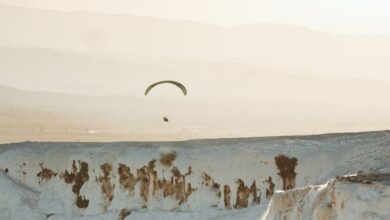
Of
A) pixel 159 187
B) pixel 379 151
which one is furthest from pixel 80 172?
pixel 379 151

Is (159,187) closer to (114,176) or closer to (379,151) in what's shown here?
(114,176)

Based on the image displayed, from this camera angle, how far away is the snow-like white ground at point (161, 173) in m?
27.9

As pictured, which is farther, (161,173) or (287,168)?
(161,173)

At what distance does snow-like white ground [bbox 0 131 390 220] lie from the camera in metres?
27.9

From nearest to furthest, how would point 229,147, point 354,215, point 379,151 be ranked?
1. point 354,215
2. point 379,151
3. point 229,147

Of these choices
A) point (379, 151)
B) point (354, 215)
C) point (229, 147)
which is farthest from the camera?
point (229, 147)

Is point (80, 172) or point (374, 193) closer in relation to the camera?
point (374, 193)

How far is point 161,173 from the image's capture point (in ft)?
97.6

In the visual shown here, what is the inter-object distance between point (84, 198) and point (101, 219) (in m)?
1.21

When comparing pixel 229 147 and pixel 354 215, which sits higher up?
pixel 229 147

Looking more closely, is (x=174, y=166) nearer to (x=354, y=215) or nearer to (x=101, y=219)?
(x=101, y=219)

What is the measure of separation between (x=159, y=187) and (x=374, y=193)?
1989 cm

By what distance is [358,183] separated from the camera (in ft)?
34.8

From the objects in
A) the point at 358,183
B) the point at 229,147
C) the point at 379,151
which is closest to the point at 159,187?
the point at 229,147
